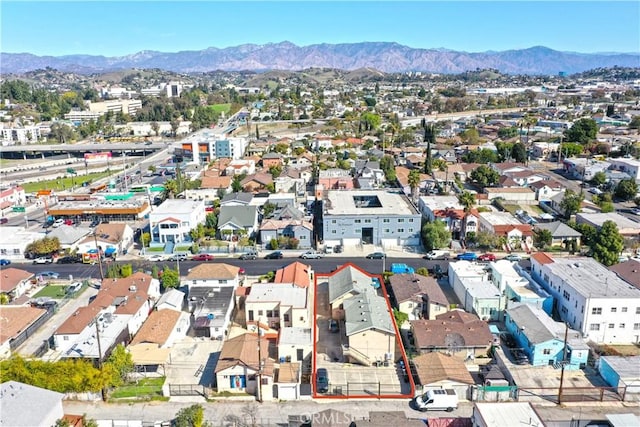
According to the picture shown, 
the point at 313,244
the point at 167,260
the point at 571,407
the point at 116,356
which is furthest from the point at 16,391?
the point at 313,244

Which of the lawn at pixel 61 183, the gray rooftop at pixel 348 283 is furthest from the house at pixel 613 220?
the lawn at pixel 61 183

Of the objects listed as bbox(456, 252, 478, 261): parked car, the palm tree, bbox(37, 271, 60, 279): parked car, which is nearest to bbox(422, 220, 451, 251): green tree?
bbox(456, 252, 478, 261): parked car

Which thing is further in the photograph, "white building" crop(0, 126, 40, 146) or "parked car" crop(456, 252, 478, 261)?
"white building" crop(0, 126, 40, 146)

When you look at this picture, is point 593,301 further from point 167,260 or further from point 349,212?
point 167,260

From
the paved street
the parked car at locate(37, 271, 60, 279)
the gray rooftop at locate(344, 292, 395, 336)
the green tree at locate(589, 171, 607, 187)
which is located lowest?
the paved street

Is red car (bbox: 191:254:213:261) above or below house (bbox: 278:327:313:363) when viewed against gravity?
below

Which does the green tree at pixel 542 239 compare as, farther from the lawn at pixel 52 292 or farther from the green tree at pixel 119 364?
the lawn at pixel 52 292

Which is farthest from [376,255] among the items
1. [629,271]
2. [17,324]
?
[17,324]

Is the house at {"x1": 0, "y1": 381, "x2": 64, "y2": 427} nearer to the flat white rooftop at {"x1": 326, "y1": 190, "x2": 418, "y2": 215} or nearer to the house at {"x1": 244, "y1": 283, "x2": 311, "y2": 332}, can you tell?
the house at {"x1": 244, "y1": 283, "x2": 311, "y2": 332}
